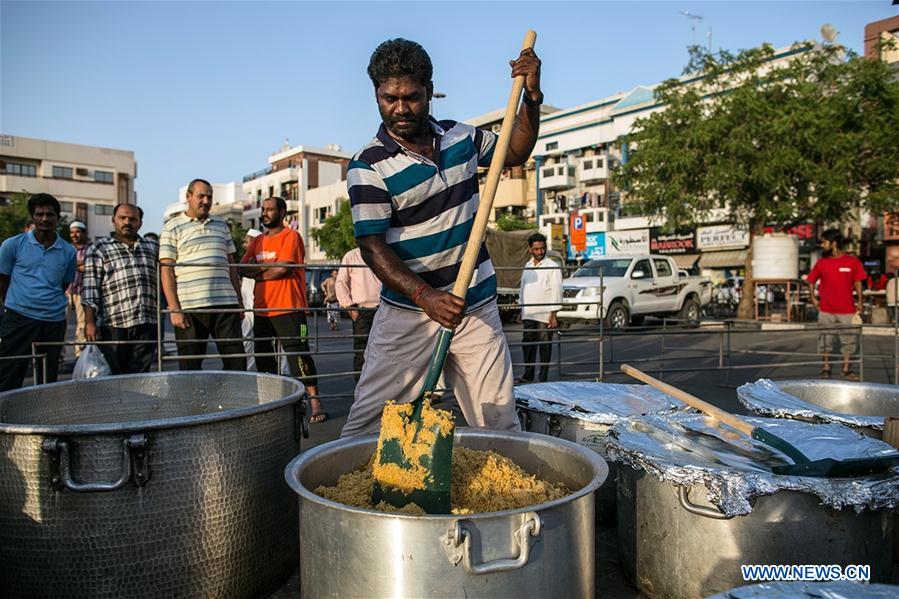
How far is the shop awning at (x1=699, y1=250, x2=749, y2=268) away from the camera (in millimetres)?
32562

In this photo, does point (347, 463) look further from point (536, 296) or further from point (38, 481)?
point (536, 296)

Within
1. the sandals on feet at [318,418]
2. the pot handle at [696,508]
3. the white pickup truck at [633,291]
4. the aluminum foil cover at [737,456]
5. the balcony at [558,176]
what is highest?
the balcony at [558,176]

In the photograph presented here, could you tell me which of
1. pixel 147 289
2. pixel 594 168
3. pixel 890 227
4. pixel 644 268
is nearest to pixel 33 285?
pixel 147 289

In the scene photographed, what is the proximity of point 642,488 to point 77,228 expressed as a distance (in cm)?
806

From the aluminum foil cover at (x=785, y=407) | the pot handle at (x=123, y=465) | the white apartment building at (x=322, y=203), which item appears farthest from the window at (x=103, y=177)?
the aluminum foil cover at (x=785, y=407)

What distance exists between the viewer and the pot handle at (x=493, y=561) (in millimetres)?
1562

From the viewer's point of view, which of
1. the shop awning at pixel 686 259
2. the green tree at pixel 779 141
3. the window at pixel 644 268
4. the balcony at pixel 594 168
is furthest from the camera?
the balcony at pixel 594 168

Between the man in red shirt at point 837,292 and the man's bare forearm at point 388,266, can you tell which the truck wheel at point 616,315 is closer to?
the man in red shirt at point 837,292

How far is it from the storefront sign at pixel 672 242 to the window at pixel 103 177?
159ft

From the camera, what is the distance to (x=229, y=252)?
5.63 m

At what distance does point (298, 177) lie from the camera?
6631cm

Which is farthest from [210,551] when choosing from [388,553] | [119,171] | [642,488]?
[119,171]

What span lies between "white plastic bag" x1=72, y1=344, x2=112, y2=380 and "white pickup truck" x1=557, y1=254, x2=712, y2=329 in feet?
33.8

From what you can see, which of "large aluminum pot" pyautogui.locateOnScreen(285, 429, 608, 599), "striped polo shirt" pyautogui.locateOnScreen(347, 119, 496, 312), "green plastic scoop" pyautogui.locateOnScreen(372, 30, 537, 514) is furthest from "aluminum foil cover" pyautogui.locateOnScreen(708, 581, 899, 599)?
"striped polo shirt" pyautogui.locateOnScreen(347, 119, 496, 312)
